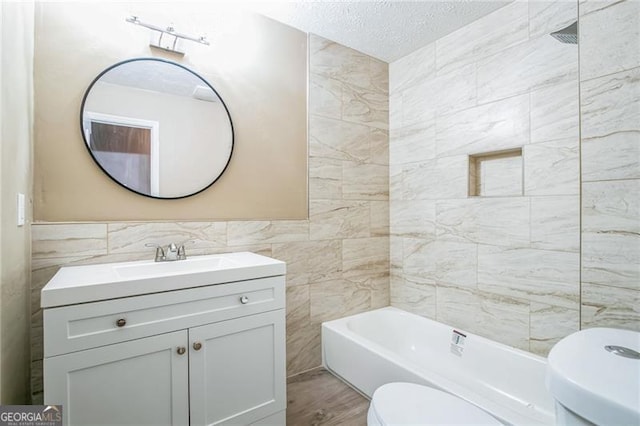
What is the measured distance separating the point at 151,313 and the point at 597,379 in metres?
1.47

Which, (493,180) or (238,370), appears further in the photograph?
(493,180)

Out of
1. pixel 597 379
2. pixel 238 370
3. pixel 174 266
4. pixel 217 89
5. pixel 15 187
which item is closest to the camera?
pixel 597 379

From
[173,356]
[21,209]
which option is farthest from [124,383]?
[21,209]

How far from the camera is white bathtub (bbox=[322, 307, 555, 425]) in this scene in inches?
60.9

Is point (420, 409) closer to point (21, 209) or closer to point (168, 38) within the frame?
point (21, 209)

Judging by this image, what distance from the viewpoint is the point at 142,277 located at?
1.22m

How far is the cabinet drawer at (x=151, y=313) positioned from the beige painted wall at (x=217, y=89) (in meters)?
0.61

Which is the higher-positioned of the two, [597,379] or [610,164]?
[610,164]

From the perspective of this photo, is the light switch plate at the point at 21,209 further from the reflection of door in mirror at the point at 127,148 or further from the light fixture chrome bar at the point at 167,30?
the light fixture chrome bar at the point at 167,30

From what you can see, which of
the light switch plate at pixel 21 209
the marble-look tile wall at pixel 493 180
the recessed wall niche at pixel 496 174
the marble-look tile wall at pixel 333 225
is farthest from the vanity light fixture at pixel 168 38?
the recessed wall niche at pixel 496 174

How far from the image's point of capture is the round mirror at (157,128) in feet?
5.15

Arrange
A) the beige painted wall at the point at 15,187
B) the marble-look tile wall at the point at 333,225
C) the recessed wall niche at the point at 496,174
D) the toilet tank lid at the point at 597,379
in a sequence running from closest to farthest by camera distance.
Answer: the toilet tank lid at the point at 597,379 < the beige painted wall at the point at 15,187 < the recessed wall niche at the point at 496,174 < the marble-look tile wall at the point at 333,225

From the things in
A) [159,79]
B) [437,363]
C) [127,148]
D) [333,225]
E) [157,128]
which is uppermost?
[159,79]

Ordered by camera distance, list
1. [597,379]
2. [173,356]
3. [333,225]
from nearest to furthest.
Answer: [597,379]
[173,356]
[333,225]
